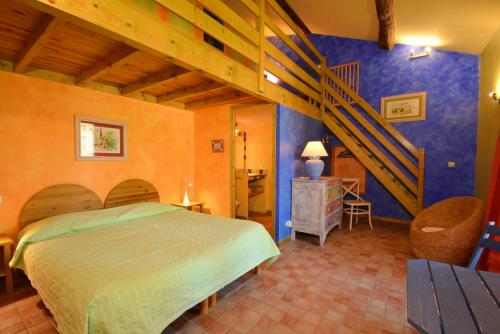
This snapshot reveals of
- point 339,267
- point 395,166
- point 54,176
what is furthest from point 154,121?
point 395,166

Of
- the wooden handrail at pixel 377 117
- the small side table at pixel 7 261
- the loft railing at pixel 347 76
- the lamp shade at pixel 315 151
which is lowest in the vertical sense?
the small side table at pixel 7 261

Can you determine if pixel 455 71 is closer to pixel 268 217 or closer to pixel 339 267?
pixel 339 267

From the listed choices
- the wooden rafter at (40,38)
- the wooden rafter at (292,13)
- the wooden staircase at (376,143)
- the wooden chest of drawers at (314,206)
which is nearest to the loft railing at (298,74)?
the wooden staircase at (376,143)

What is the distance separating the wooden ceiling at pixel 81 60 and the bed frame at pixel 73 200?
128cm

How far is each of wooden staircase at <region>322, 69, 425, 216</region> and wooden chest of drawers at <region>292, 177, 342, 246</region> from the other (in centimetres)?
125

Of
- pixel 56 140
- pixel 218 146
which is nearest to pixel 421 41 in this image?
pixel 218 146

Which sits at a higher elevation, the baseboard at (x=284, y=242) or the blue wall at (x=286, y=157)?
the blue wall at (x=286, y=157)

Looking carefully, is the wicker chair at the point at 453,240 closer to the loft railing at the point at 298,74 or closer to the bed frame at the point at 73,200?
the loft railing at the point at 298,74

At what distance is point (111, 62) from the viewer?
7.41 ft

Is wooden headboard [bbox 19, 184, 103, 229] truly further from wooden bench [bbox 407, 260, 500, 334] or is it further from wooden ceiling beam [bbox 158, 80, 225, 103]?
wooden bench [bbox 407, 260, 500, 334]

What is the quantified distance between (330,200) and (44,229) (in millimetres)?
3482

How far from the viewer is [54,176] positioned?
2652mm

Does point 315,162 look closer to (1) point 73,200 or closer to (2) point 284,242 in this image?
(2) point 284,242

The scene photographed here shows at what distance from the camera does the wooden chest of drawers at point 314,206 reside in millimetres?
3371
